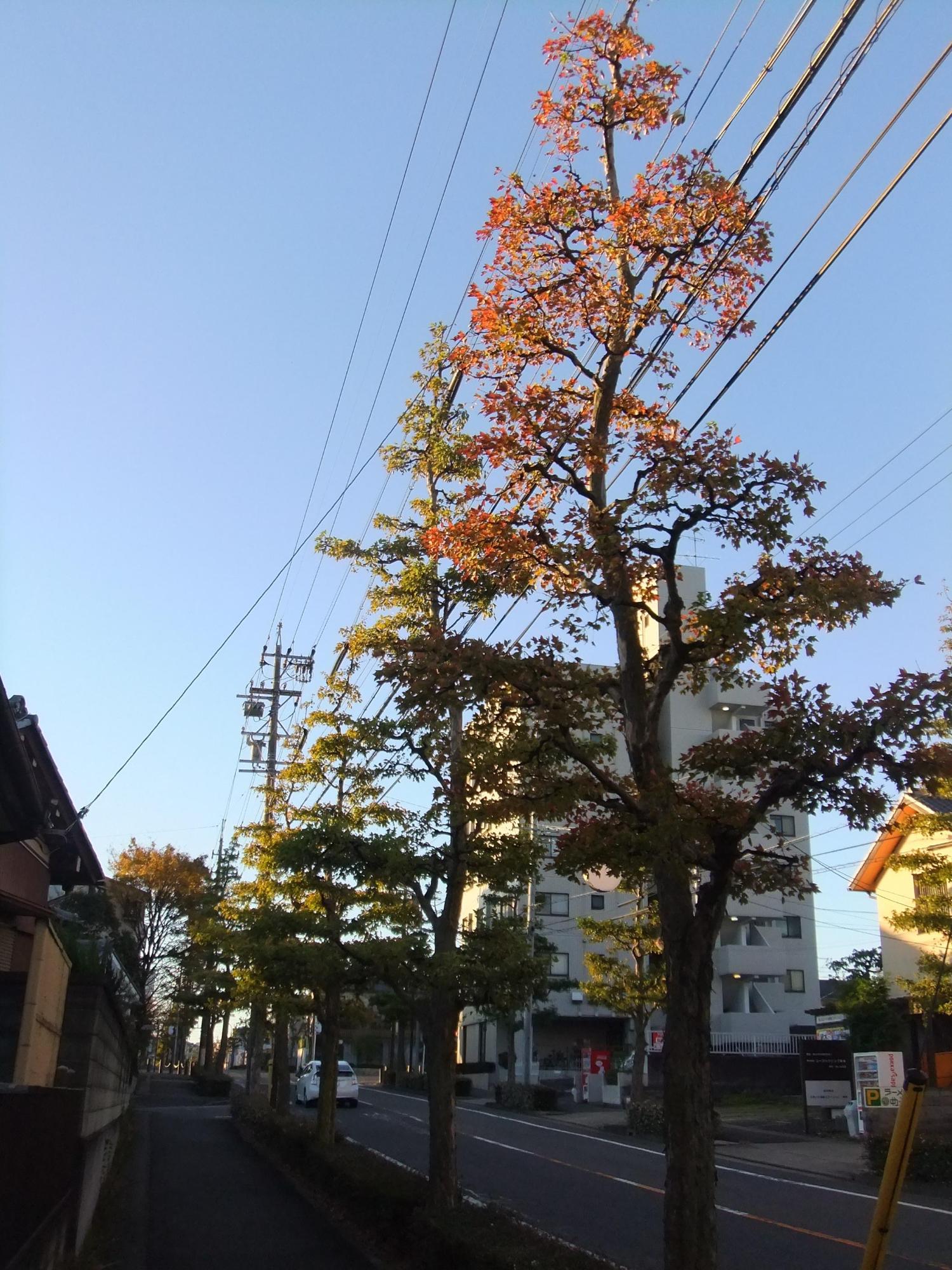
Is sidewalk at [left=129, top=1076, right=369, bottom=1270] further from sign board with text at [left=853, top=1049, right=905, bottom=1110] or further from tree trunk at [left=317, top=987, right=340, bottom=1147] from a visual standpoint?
sign board with text at [left=853, top=1049, right=905, bottom=1110]

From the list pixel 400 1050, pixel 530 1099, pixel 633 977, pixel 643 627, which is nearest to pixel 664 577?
pixel 643 627

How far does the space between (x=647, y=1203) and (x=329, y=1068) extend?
660 cm

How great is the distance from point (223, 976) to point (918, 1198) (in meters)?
21.0

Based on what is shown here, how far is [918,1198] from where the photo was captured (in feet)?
58.0

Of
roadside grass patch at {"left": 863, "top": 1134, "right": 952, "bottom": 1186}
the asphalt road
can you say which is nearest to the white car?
the asphalt road

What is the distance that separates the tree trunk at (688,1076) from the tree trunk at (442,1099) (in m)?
4.94

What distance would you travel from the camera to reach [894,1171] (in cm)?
378

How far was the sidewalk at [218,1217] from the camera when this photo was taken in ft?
38.3

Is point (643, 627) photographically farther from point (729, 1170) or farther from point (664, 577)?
point (729, 1170)

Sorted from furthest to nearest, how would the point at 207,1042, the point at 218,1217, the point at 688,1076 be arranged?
the point at 207,1042 < the point at 218,1217 < the point at 688,1076

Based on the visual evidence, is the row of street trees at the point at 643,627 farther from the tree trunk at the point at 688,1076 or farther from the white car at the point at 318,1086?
the white car at the point at 318,1086

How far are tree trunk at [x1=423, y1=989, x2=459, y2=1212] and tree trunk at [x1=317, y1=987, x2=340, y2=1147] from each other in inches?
213

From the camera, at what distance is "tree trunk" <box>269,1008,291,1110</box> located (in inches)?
1075

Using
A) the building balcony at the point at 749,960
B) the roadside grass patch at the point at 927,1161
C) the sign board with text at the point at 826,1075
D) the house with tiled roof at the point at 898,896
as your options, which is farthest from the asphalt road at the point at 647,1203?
the building balcony at the point at 749,960
